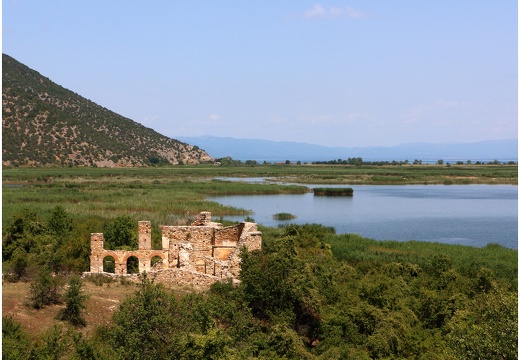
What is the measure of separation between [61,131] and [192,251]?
87277 mm

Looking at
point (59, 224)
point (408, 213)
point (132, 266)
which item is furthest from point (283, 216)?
point (132, 266)

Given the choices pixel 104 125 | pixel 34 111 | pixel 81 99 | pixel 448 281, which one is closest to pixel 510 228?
pixel 448 281

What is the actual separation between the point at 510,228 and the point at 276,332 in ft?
126

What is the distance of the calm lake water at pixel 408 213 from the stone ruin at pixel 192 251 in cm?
2279

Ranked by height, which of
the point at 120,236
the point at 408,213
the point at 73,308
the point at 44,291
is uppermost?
the point at 44,291

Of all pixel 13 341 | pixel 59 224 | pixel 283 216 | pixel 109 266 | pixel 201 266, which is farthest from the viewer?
pixel 283 216

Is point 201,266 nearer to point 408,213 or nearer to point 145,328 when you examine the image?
point 145,328

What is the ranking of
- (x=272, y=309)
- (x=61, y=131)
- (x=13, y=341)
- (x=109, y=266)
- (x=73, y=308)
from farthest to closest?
(x=61, y=131), (x=109, y=266), (x=272, y=309), (x=73, y=308), (x=13, y=341)

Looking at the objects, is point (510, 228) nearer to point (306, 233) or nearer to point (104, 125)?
point (306, 233)

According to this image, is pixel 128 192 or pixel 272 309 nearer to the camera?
pixel 272 309

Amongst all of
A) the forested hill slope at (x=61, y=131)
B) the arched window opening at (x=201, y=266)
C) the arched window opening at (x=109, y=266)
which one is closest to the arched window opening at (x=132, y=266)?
the arched window opening at (x=109, y=266)

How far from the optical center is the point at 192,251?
20359 mm

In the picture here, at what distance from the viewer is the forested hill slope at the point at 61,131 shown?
95750 mm

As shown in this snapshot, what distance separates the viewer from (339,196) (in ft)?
244
